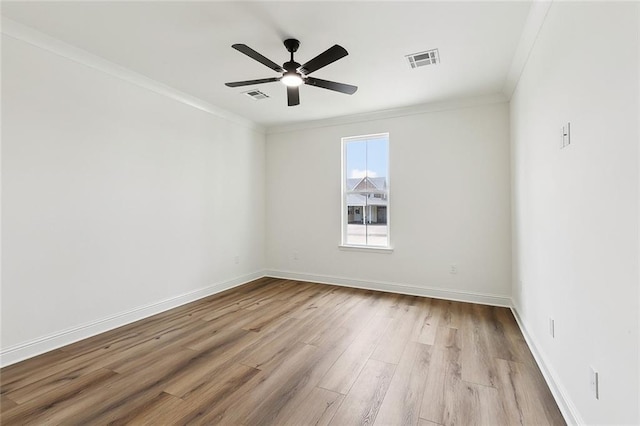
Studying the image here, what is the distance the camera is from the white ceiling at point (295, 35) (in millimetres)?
2165

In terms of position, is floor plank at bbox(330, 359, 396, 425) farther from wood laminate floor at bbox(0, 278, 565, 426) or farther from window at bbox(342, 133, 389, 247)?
window at bbox(342, 133, 389, 247)

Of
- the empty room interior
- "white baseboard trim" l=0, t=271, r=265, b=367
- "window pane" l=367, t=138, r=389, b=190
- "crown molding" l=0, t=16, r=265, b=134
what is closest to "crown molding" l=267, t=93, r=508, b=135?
the empty room interior

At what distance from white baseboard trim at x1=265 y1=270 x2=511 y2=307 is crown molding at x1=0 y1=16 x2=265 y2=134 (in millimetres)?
2920

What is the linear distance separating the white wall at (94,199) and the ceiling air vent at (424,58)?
9.30 ft

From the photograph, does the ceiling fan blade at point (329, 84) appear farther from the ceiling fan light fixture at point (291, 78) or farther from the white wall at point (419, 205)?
the white wall at point (419, 205)

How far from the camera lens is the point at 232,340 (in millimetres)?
2773

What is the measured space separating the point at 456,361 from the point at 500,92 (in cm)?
323

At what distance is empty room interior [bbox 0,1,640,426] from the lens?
155 centimetres

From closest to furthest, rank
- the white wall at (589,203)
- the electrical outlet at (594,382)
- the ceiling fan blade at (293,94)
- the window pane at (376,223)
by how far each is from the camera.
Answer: the white wall at (589,203) → the electrical outlet at (594,382) → the ceiling fan blade at (293,94) → the window pane at (376,223)

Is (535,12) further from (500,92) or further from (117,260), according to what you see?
(117,260)

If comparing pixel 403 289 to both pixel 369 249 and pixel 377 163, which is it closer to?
pixel 369 249

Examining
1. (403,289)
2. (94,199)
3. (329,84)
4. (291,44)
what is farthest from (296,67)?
(403,289)

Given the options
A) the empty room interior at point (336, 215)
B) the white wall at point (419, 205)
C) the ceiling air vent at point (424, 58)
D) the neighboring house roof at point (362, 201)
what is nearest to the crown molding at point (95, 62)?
the empty room interior at point (336, 215)

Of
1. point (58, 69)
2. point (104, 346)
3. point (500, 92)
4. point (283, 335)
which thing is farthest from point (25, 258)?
point (500, 92)
